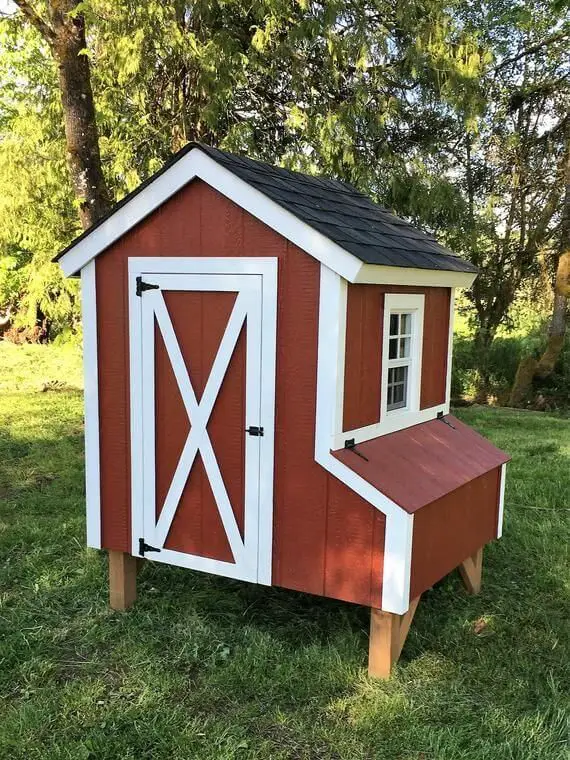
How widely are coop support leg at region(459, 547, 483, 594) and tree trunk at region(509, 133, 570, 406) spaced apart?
923 cm

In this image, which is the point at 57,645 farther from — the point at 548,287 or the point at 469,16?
the point at 469,16

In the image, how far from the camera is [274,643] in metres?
4.03

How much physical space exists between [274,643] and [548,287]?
11565mm

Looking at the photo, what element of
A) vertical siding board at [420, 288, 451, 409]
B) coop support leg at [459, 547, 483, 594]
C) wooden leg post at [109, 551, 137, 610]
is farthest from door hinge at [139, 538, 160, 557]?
coop support leg at [459, 547, 483, 594]

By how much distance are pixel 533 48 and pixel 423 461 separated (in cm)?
1244

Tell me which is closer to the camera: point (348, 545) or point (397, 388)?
point (348, 545)

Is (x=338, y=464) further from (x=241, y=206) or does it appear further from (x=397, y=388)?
(x=241, y=206)

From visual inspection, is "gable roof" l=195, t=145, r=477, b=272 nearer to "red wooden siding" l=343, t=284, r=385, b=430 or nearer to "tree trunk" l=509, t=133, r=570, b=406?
"red wooden siding" l=343, t=284, r=385, b=430

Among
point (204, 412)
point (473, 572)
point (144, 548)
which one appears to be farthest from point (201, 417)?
point (473, 572)

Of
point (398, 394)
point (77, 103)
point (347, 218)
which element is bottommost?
point (398, 394)

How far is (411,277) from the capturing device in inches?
159

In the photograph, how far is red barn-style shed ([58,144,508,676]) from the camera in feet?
11.9

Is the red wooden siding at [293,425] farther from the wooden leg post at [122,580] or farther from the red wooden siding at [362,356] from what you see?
the wooden leg post at [122,580]

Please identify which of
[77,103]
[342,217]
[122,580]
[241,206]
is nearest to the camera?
[241,206]
